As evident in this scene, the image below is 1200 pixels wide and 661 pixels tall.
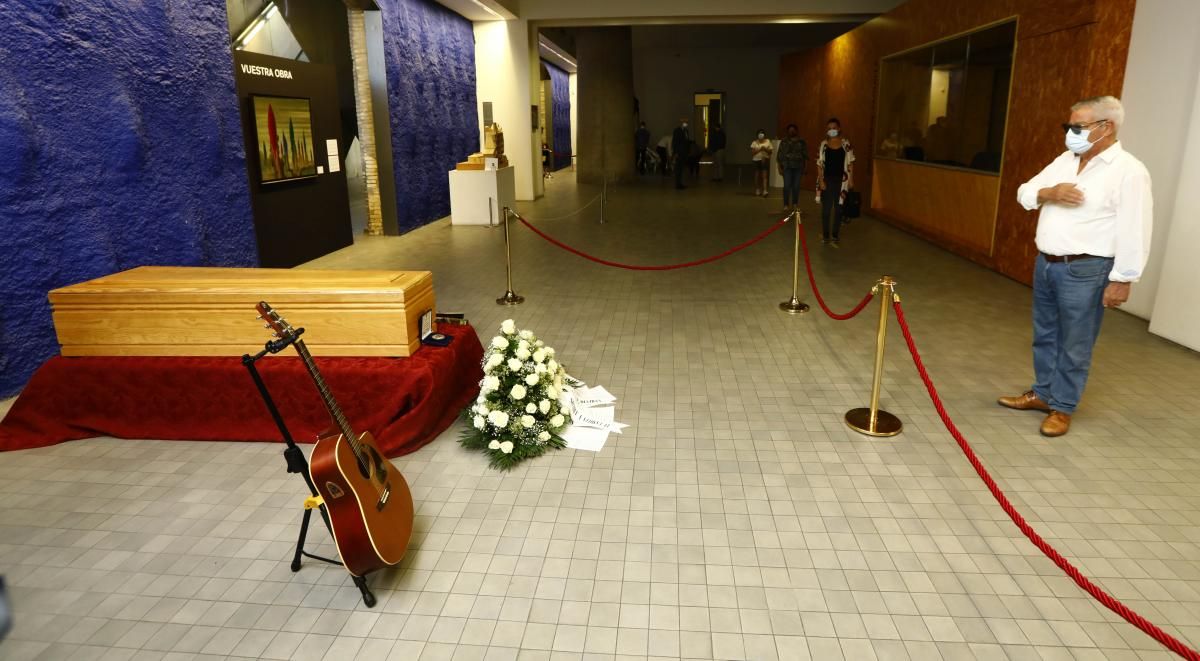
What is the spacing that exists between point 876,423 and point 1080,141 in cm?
189

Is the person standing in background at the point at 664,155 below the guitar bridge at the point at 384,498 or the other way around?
the other way around

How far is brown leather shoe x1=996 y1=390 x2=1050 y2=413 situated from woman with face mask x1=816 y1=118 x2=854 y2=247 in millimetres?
6063

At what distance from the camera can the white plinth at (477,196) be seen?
13297 millimetres

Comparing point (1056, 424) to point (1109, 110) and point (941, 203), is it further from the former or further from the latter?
point (941, 203)

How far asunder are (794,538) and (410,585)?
5.42 ft

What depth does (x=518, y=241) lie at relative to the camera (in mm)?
11930

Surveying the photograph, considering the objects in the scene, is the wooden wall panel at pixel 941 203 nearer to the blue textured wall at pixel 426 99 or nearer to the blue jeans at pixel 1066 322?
the blue jeans at pixel 1066 322

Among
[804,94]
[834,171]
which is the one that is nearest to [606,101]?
[804,94]

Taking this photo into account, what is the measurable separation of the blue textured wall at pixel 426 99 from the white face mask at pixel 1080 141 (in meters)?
9.92

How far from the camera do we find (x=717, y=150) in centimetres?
2127

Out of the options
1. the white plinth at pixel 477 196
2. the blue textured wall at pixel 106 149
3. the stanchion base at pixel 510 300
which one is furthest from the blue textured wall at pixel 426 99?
the stanchion base at pixel 510 300

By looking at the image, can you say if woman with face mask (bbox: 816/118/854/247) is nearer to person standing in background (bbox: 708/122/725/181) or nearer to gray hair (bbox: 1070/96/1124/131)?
gray hair (bbox: 1070/96/1124/131)

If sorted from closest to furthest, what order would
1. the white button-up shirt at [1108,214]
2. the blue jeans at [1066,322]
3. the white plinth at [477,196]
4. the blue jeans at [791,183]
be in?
the white button-up shirt at [1108,214]
the blue jeans at [1066,322]
the blue jeans at [791,183]
the white plinth at [477,196]

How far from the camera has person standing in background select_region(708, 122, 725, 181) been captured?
2089 cm
